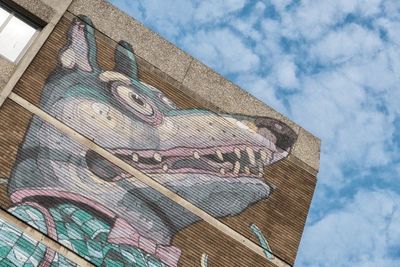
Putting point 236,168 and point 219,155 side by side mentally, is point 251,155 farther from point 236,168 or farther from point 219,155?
point 219,155

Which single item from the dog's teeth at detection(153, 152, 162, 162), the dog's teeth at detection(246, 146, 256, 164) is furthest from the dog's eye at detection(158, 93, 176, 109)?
the dog's teeth at detection(246, 146, 256, 164)

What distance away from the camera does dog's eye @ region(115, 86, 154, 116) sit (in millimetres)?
17031

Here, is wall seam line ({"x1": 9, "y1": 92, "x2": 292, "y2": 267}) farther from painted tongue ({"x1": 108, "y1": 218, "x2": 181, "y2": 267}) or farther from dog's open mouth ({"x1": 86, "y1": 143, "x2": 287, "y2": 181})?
painted tongue ({"x1": 108, "y1": 218, "x2": 181, "y2": 267})

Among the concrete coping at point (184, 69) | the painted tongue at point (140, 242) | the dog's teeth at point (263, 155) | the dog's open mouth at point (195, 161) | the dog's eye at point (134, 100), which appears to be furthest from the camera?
the dog's teeth at point (263, 155)

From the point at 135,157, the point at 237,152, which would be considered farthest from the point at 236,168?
the point at 135,157

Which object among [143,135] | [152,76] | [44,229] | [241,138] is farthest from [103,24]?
[44,229]

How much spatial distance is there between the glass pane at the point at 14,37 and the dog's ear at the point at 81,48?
125cm

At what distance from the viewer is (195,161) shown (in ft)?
56.3

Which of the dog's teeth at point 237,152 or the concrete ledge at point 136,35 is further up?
the concrete ledge at point 136,35

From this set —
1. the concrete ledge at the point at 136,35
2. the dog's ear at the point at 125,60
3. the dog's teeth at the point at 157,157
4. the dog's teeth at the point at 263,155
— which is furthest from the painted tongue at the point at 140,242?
the concrete ledge at the point at 136,35

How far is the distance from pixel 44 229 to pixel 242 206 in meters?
6.37

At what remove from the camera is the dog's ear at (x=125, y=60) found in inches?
693

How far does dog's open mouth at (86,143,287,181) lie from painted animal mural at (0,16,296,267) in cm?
3

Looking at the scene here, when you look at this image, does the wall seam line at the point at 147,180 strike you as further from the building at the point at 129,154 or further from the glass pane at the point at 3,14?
the glass pane at the point at 3,14
